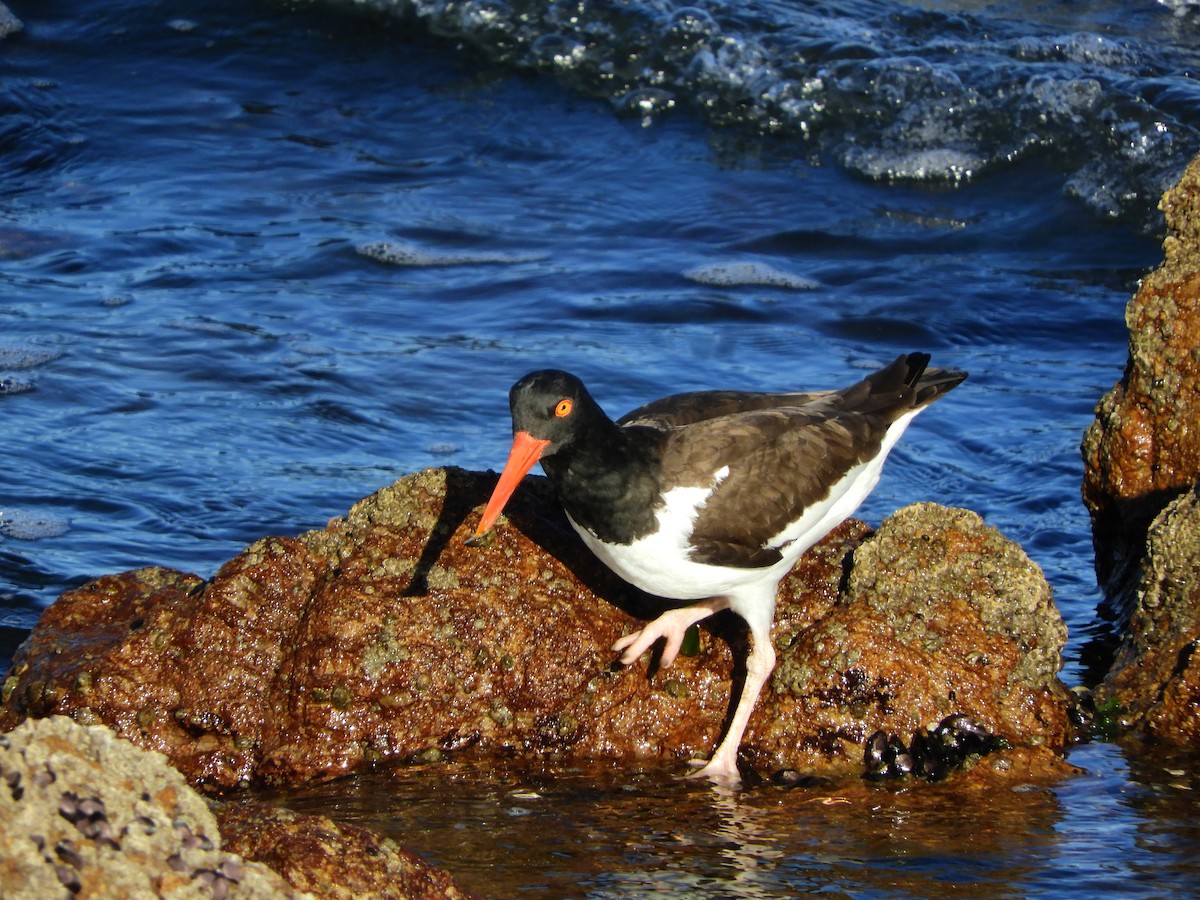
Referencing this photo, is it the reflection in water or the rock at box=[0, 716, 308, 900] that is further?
the reflection in water

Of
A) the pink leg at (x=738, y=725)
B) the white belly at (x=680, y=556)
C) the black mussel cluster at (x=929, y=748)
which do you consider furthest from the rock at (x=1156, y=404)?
the pink leg at (x=738, y=725)

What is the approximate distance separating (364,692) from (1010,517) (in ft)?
12.4

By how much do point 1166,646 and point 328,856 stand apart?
10.1ft

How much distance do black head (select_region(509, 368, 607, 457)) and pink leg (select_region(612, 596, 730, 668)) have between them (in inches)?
25.4

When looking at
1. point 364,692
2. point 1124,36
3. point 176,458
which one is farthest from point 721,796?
point 1124,36

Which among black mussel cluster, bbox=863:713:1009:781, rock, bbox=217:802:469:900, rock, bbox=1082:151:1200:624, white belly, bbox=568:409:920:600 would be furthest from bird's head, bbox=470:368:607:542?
rock, bbox=1082:151:1200:624

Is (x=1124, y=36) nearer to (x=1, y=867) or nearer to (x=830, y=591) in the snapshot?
(x=830, y=591)

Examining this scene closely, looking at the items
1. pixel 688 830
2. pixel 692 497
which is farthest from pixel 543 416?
pixel 688 830

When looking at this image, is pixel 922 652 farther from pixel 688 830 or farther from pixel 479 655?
pixel 479 655

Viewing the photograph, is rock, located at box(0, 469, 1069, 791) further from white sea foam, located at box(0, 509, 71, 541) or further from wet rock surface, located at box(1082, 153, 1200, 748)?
white sea foam, located at box(0, 509, 71, 541)

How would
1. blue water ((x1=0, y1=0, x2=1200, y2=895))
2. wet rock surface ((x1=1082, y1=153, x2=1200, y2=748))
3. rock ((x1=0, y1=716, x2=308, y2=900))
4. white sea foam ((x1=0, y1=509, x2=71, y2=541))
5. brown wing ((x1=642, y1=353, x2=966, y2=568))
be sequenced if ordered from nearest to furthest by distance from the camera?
rock ((x1=0, y1=716, x2=308, y2=900)), brown wing ((x1=642, y1=353, x2=966, y2=568)), wet rock surface ((x1=1082, y1=153, x2=1200, y2=748)), white sea foam ((x1=0, y1=509, x2=71, y2=541)), blue water ((x1=0, y1=0, x2=1200, y2=895))

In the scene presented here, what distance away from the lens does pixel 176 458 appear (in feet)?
22.8

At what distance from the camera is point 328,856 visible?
2656mm

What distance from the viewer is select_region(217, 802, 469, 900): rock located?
2.61m
